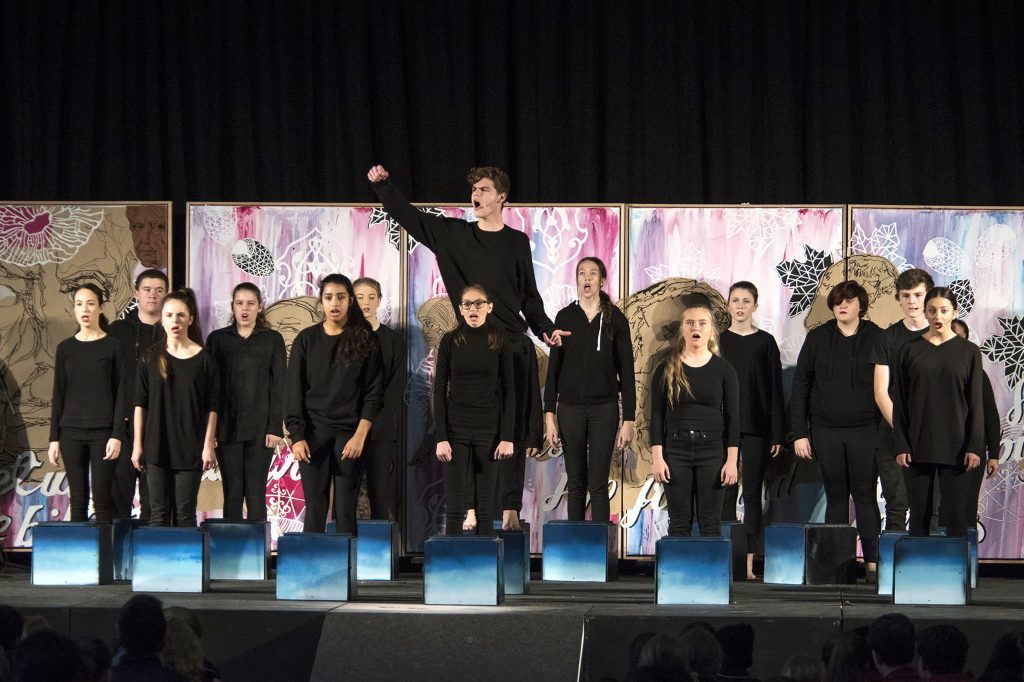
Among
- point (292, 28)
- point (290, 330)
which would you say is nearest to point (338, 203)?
point (290, 330)

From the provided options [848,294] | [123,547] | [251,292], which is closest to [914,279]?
[848,294]

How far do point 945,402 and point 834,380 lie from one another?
1.00 meters

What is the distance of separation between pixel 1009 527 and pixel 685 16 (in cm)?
331

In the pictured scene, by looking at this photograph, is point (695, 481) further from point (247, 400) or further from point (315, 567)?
point (247, 400)

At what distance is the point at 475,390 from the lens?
5766mm

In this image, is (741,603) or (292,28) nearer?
(741,603)

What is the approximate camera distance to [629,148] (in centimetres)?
780

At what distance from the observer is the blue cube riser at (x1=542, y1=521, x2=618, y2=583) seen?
20.6ft

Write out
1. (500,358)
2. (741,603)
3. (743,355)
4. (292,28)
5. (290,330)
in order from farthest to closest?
(292,28) < (290,330) < (743,355) < (500,358) < (741,603)

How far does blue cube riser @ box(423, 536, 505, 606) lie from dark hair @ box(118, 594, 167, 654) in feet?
6.10

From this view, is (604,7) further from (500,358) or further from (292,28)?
(500,358)

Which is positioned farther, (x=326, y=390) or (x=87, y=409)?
(x=87, y=409)

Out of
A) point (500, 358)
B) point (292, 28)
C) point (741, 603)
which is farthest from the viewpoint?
point (292, 28)

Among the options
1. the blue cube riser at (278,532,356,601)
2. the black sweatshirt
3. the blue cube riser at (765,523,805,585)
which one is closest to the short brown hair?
the black sweatshirt
